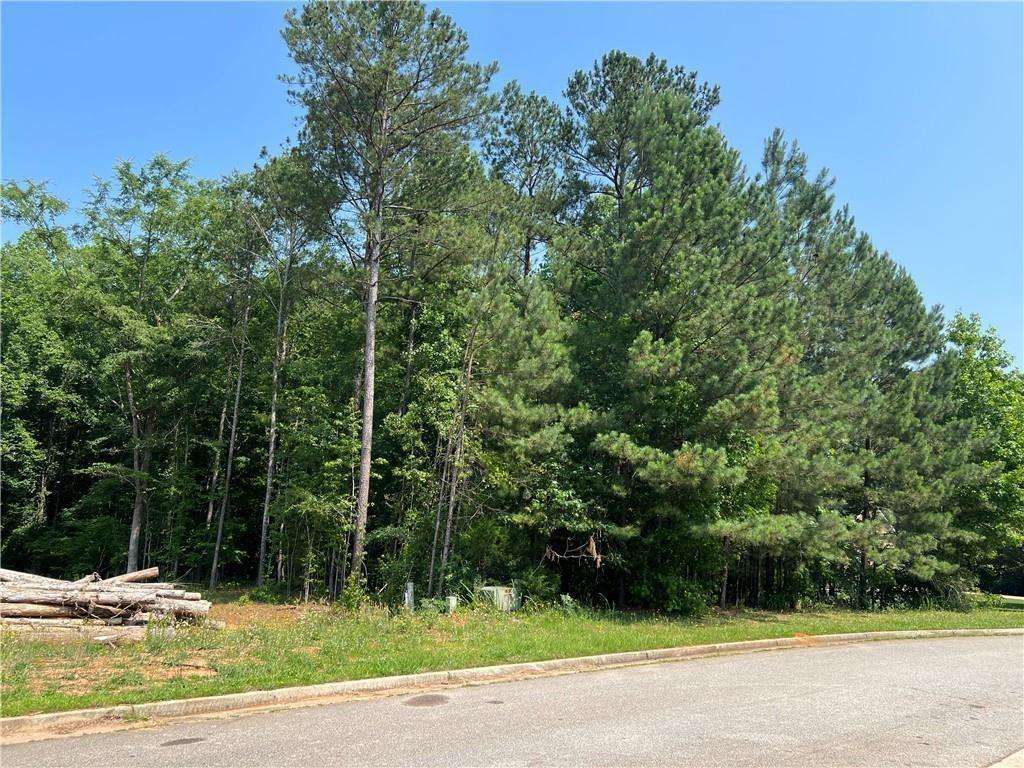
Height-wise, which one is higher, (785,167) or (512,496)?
(785,167)

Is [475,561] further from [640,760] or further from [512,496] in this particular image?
[640,760]

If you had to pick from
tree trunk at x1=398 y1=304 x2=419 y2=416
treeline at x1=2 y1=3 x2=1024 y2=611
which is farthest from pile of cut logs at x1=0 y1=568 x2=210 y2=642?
tree trunk at x1=398 y1=304 x2=419 y2=416

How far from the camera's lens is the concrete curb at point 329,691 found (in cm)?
599

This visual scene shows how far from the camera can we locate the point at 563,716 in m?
6.55

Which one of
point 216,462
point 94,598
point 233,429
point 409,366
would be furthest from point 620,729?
point 216,462

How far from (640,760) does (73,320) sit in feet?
91.5

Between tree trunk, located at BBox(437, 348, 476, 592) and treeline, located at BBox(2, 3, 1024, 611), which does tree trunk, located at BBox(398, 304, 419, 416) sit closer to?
treeline, located at BBox(2, 3, 1024, 611)

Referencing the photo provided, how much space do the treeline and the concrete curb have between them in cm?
478

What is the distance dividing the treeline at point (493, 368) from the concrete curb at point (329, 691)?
4784mm

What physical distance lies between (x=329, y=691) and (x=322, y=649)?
2.05 meters

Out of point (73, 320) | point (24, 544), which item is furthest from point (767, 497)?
point (24, 544)

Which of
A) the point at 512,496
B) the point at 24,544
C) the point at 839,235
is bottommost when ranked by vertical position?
the point at 24,544

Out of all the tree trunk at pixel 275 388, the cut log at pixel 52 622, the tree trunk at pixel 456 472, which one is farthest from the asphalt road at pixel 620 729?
the tree trunk at pixel 275 388

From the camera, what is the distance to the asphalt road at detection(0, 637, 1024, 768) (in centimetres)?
522
